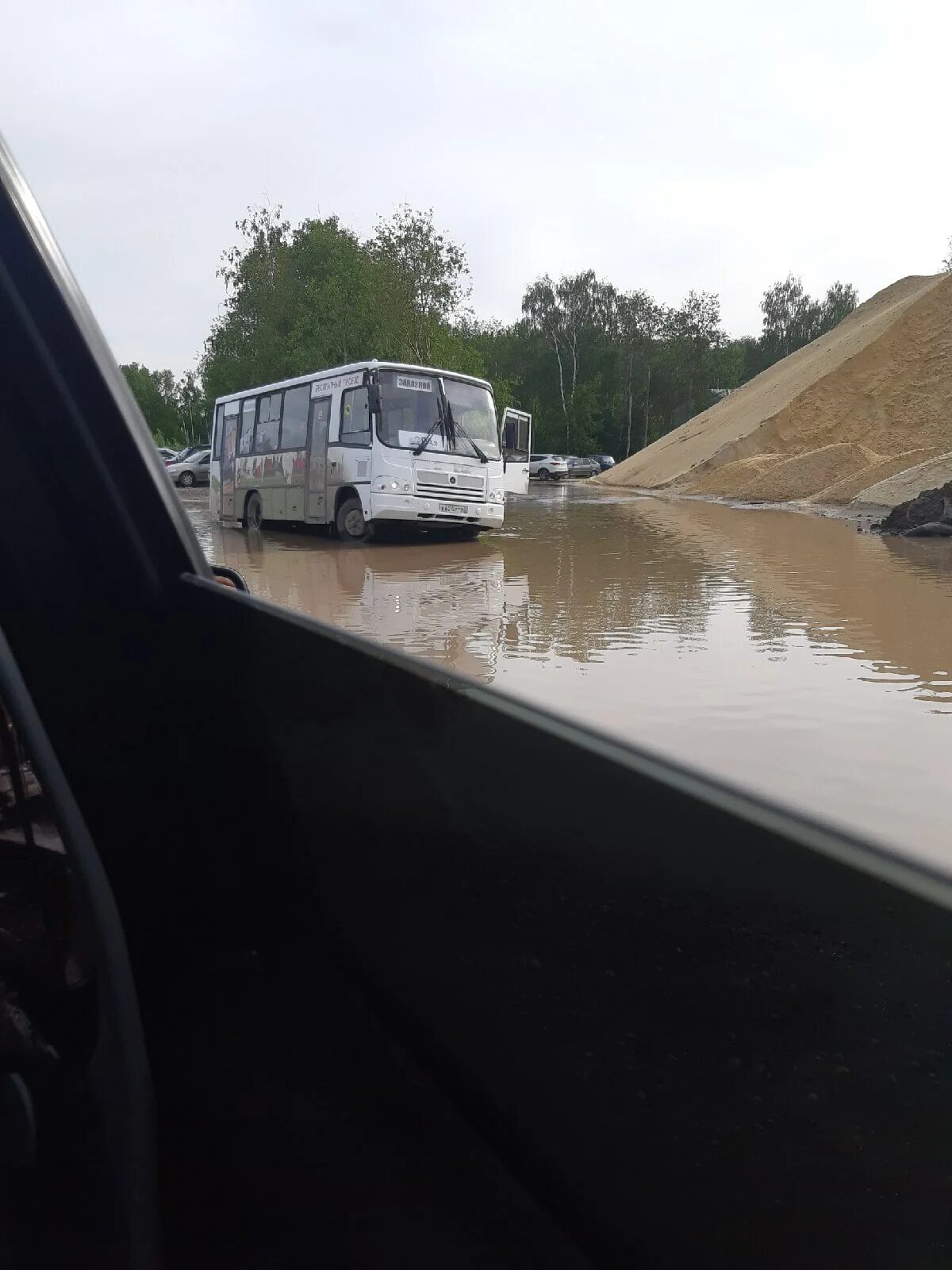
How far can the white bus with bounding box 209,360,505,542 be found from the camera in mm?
14422

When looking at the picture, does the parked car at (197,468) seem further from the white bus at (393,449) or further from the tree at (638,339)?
the tree at (638,339)

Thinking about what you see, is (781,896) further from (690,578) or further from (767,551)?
(767,551)

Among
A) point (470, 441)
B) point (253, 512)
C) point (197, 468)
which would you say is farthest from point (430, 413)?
point (197, 468)

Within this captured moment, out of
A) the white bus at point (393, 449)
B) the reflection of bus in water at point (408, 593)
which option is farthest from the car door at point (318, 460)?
the reflection of bus in water at point (408, 593)


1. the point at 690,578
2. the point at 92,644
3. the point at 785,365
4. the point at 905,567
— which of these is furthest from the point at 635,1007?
the point at 785,365

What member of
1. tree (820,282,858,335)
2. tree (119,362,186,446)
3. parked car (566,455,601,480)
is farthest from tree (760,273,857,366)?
tree (119,362,186,446)

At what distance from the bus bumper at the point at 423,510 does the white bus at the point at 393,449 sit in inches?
0.5

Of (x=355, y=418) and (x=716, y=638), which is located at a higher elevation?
(x=355, y=418)

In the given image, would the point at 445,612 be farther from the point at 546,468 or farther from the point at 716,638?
the point at 546,468

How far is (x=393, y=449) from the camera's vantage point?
14.4 metres

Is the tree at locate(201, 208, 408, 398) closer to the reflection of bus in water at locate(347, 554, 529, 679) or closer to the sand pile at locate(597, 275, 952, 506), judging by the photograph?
the sand pile at locate(597, 275, 952, 506)

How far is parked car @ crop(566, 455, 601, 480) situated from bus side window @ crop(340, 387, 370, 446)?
130 ft

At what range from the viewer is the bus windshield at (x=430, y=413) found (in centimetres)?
1443

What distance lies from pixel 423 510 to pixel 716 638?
8.03 m
